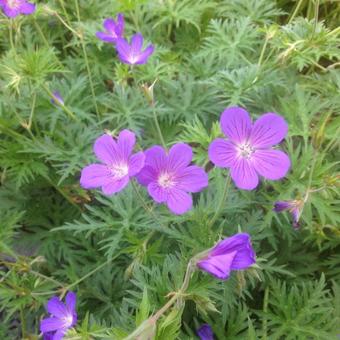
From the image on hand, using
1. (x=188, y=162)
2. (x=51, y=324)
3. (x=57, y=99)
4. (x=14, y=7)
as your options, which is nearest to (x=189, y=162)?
(x=188, y=162)

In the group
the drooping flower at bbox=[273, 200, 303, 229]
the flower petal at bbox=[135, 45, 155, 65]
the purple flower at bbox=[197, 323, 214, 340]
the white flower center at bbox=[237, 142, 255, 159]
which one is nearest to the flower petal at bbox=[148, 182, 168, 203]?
the white flower center at bbox=[237, 142, 255, 159]

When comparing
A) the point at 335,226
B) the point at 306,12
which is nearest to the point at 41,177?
the point at 335,226

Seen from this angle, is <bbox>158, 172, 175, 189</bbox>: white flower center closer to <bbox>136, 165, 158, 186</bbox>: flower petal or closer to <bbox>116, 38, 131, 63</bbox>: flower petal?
<bbox>136, 165, 158, 186</bbox>: flower petal

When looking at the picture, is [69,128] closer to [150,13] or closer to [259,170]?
[150,13]

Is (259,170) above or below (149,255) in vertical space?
above

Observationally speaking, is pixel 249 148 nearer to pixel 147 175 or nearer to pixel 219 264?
pixel 147 175

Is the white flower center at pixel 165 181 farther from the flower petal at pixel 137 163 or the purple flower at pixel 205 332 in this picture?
the purple flower at pixel 205 332
